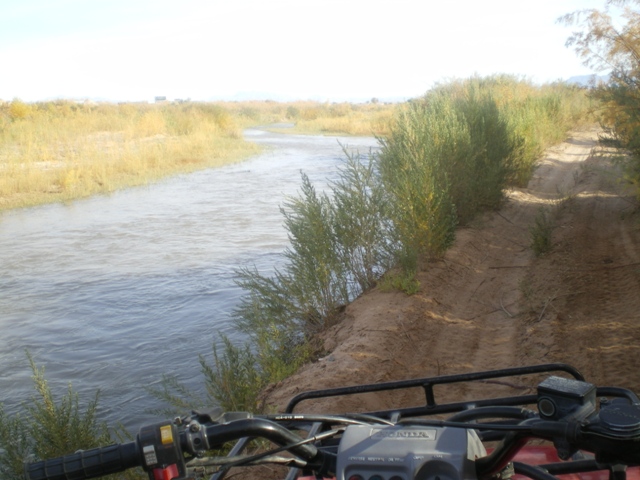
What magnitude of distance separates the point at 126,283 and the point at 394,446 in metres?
11.7

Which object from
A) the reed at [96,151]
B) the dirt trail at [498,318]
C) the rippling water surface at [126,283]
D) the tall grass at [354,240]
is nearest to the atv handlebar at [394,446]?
the dirt trail at [498,318]

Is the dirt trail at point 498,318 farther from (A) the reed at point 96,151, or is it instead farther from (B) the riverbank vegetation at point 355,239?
(A) the reed at point 96,151

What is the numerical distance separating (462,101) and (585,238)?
6190mm

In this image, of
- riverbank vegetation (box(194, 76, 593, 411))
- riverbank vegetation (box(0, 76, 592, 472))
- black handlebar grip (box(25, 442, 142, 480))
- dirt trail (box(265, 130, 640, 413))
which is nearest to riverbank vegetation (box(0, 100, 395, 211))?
riverbank vegetation (box(0, 76, 592, 472))

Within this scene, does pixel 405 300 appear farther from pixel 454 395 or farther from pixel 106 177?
pixel 106 177

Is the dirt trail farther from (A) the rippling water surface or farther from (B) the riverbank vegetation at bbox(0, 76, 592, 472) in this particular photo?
(A) the rippling water surface

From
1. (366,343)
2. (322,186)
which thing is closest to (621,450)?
(366,343)

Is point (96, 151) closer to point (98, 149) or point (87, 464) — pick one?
point (98, 149)

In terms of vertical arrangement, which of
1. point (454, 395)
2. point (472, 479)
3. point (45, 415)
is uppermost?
point (472, 479)

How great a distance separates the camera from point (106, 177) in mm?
27203

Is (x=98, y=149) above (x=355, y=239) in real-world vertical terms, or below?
above

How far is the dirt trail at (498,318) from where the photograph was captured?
6.84 meters

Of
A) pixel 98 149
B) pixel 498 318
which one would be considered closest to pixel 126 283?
pixel 498 318

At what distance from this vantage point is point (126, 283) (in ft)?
42.0
